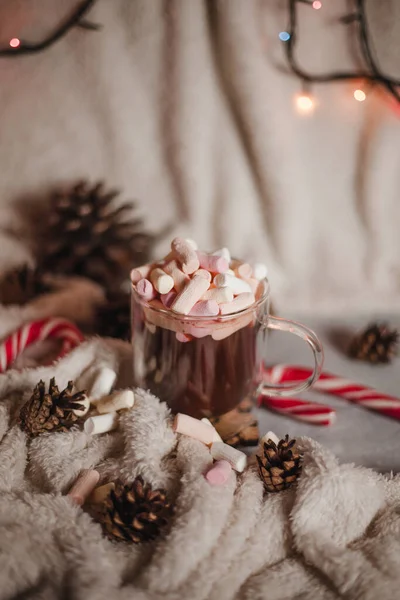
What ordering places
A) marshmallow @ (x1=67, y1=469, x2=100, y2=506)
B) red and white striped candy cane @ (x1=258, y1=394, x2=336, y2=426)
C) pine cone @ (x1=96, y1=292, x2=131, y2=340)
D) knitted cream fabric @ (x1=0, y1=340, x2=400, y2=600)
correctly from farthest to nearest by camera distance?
pine cone @ (x1=96, y1=292, x2=131, y2=340) < red and white striped candy cane @ (x1=258, y1=394, x2=336, y2=426) < marshmallow @ (x1=67, y1=469, x2=100, y2=506) < knitted cream fabric @ (x1=0, y1=340, x2=400, y2=600)

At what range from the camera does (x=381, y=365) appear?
1135 millimetres

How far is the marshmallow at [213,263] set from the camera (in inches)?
34.3

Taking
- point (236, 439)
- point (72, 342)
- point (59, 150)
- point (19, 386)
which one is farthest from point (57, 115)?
point (236, 439)

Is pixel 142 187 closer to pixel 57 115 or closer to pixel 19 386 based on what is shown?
pixel 57 115

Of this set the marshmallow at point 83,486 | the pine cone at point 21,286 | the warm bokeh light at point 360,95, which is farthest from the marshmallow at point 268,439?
the warm bokeh light at point 360,95

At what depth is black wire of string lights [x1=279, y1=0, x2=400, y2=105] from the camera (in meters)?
1.12

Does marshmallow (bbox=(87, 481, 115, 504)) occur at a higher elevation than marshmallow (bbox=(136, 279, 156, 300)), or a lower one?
lower

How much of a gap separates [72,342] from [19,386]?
0.16 m

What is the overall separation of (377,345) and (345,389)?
16 centimetres

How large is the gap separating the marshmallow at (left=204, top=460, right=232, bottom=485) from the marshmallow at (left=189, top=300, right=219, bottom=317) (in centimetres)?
20

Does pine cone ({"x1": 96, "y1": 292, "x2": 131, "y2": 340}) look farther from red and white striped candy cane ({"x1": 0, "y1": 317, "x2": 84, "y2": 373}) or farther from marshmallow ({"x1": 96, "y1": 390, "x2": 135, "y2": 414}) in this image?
marshmallow ({"x1": 96, "y1": 390, "x2": 135, "y2": 414})

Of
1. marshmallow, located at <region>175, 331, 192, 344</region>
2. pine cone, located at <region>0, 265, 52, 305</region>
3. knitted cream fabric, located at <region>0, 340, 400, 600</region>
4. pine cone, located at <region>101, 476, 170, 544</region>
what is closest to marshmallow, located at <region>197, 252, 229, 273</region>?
marshmallow, located at <region>175, 331, 192, 344</region>

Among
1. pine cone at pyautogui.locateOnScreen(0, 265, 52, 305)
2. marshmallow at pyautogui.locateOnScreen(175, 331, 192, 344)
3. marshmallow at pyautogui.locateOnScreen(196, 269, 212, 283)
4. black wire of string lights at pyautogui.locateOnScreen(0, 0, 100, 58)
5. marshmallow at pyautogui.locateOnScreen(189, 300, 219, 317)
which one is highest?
black wire of string lights at pyautogui.locateOnScreen(0, 0, 100, 58)

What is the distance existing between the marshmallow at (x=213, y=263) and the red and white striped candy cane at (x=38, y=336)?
0.30 m
